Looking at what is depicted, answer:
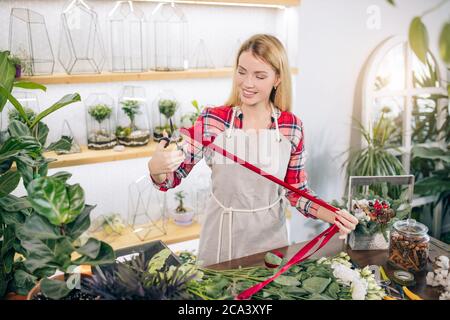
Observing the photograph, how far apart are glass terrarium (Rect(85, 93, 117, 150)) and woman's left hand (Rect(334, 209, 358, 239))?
56.9 inches

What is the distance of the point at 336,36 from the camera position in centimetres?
273

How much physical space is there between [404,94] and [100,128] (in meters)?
2.01

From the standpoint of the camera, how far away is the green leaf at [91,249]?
78 cm

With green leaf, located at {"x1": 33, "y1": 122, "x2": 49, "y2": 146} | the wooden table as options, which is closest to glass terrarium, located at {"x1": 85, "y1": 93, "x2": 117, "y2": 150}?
green leaf, located at {"x1": 33, "y1": 122, "x2": 49, "y2": 146}

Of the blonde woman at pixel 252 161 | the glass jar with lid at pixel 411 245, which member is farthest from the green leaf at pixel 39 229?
the glass jar with lid at pixel 411 245

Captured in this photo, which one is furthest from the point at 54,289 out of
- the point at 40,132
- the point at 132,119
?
the point at 132,119

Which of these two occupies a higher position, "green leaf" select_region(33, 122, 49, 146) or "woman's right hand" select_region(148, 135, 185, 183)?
"green leaf" select_region(33, 122, 49, 146)

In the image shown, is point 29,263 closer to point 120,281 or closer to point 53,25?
point 120,281

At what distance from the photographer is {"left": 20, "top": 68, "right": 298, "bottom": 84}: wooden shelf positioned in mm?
2057

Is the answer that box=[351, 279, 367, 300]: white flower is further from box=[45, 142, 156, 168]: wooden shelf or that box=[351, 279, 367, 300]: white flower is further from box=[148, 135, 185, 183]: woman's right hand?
box=[45, 142, 156, 168]: wooden shelf

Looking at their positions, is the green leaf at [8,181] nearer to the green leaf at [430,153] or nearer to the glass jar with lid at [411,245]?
the glass jar with lid at [411,245]

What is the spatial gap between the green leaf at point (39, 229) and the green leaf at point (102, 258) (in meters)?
0.06

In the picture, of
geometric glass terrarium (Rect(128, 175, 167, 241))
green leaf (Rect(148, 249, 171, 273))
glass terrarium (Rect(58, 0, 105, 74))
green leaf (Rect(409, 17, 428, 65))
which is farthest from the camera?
geometric glass terrarium (Rect(128, 175, 167, 241))
